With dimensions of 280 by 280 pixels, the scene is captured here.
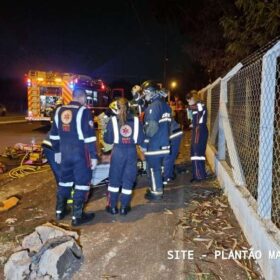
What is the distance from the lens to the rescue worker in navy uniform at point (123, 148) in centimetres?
541

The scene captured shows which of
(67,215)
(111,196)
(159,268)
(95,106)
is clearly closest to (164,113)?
(111,196)

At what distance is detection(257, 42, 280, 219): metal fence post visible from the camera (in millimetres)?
3666

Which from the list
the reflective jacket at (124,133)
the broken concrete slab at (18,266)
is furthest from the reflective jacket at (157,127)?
the broken concrete slab at (18,266)

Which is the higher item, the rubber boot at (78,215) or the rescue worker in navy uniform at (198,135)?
the rescue worker in navy uniform at (198,135)

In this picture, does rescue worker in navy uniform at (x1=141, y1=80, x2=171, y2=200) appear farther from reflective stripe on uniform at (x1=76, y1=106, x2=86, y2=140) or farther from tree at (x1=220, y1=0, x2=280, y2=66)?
tree at (x1=220, y1=0, x2=280, y2=66)

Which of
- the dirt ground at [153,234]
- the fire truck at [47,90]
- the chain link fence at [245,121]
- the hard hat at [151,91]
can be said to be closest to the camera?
the dirt ground at [153,234]

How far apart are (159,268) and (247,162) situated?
3746 millimetres

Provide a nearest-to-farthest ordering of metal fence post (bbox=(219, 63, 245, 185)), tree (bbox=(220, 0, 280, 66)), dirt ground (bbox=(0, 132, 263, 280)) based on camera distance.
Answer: dirt ground (bbox=(0, 132, 263, 280))
metal fence post (bbox=(219, 63, 245, 185))
tree (bbox=(220, 0, 280, 66))

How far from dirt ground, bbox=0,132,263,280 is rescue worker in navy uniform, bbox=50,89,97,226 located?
43cm

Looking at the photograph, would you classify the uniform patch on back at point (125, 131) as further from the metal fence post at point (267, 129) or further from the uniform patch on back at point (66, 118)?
the metal fence post at point (267, 129)

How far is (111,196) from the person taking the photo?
556 centimetres

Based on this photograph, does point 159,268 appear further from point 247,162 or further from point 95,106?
point 95,106

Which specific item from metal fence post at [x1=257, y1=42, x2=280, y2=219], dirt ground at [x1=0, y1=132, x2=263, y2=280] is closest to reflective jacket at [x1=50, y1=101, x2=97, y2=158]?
dirt ground at [x1=0, y1=132, x2=263, y2=280]

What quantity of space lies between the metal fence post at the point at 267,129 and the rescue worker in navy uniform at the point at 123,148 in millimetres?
2111
